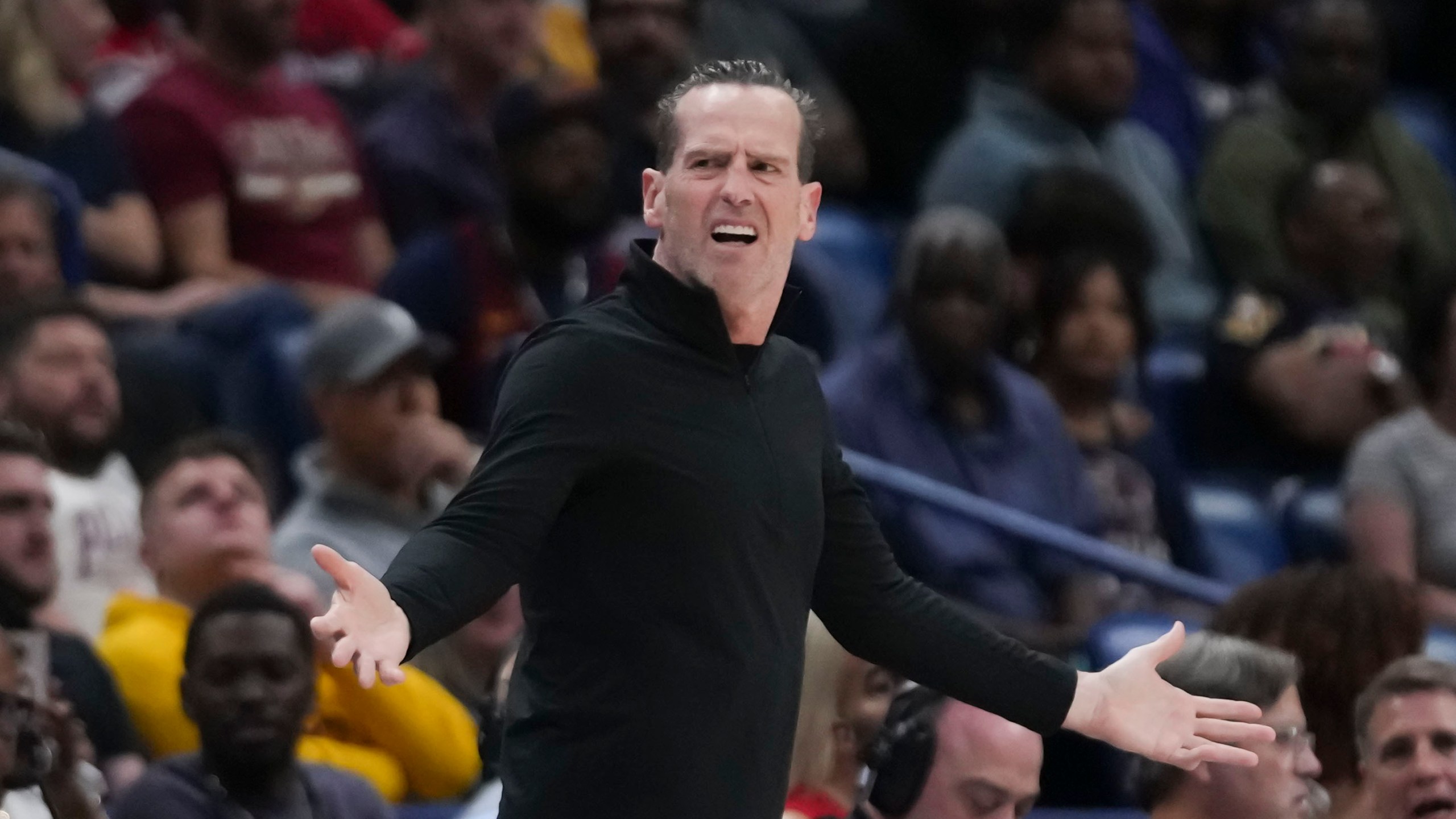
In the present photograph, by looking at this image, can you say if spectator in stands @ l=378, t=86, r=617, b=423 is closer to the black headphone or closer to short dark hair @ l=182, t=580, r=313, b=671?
short dark hair @ l=182, t=580, r=313, b=671

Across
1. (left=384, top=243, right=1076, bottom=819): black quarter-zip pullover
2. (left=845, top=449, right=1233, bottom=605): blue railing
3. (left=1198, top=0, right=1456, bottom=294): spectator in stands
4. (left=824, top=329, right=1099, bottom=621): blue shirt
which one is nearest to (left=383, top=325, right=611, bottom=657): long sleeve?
(left=384, top=243, right=1076, bottom=819): black quarter-zip pullover

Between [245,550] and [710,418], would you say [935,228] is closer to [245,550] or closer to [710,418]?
[245,550]

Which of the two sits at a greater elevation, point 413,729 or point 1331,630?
point 1331,630

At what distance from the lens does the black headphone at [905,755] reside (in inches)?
127

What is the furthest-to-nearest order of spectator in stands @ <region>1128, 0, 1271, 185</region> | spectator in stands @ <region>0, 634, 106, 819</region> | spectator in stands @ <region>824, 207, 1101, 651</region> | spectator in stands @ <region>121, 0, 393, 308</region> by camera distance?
spectator in stands @ <region>1128, 0, 1271, 185</region>
spectator in stands @ <region>121, 0, 393, 308</region>
spectator in stands @ <region>824, 207, 1101, 651</region>
spectator in stands @ <region>0, 634, 106, 819</region>

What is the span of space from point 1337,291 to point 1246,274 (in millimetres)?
261

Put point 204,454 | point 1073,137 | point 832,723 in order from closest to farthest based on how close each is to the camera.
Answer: point 832,723
point 204,454
point 1073,137

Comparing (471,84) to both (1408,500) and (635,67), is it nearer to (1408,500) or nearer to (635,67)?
(635,67)

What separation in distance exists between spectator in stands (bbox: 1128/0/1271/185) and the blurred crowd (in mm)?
16

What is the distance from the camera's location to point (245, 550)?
4.13m

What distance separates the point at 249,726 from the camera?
3516 mm

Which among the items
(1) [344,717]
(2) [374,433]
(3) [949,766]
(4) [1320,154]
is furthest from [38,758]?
(4) [1320,154]

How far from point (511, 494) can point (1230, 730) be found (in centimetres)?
76

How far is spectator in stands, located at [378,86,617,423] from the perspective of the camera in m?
5.04
